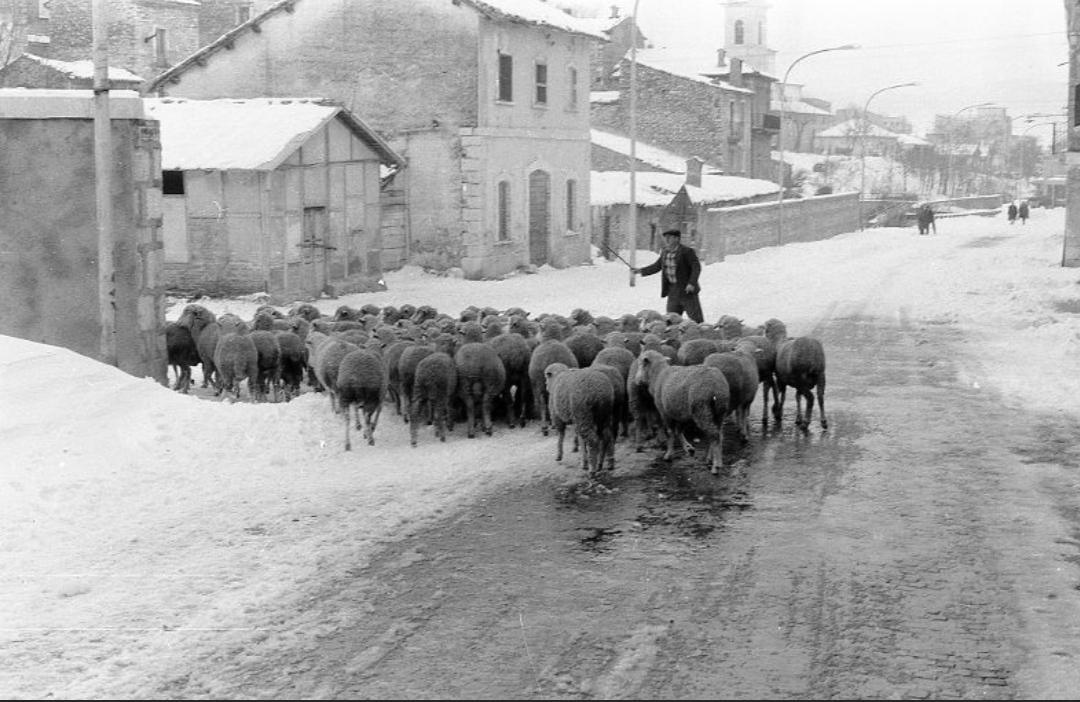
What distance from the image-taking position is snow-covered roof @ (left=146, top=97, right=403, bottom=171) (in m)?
25.1

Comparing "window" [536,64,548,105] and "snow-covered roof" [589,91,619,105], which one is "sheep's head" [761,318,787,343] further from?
"snow-covered roof" [589,91,619,105]

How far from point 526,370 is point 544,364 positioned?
1.76ft

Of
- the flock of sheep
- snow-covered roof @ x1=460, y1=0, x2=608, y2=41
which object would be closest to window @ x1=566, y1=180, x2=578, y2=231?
snow-covered roof @ x1=460, y1=0, x2=608, y2=41

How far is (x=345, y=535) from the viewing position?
8.74m

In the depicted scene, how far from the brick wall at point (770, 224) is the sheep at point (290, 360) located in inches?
1087

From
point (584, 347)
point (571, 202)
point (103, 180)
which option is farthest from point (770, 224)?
point (103, 180)

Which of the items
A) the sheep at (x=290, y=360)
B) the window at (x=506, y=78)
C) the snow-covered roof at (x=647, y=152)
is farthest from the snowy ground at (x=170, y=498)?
the snow-covered roof at (x=647, y=152)

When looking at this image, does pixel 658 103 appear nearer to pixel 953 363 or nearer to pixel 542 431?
pixel 953 363

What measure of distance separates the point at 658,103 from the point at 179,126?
39.0 metres

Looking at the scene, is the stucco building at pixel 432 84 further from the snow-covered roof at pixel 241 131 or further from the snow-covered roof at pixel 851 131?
the snow-covered roof at pixel 851 131

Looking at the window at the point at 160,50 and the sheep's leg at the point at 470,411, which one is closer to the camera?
the sheep's leg at the point at 470,411

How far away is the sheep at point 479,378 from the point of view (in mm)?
12398

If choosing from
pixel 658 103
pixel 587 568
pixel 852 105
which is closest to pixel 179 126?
pixel 587 568

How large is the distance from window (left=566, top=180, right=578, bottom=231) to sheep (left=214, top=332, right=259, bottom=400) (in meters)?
24.4
